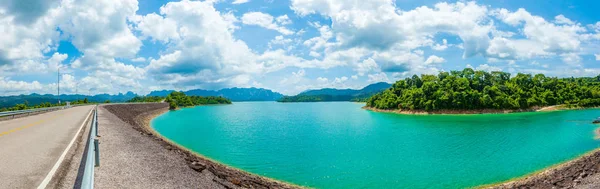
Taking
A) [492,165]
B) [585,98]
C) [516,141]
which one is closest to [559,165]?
[492,165]

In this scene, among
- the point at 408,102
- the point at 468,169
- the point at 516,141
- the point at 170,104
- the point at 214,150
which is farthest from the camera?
the point at 170,104

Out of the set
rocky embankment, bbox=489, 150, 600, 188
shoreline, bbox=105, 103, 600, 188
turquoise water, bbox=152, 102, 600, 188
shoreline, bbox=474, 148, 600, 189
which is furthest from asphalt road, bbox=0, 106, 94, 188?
rocky embankment, bbox=489, 150, 600, 188

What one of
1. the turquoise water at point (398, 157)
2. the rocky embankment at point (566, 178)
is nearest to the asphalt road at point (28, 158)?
the turquoise water at point (398, 157)

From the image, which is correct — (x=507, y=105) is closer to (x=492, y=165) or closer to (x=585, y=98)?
(x=585, y=98)

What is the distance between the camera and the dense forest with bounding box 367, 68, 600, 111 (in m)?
88.4

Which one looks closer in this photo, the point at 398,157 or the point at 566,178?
the point at 566,178

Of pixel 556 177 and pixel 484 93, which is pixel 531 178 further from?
pixel 484 93

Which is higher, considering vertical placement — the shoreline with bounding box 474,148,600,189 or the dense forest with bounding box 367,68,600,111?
the dense forest with bounding box 367,68,600,111

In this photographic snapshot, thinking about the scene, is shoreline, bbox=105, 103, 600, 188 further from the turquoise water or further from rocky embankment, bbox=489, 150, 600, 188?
the turquoise water

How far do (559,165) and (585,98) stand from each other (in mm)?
110378

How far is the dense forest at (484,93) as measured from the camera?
290 feet

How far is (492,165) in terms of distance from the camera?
22203mm

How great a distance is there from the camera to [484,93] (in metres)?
91.8

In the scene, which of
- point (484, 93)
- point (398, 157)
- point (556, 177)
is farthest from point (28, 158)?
point (484, 93)
